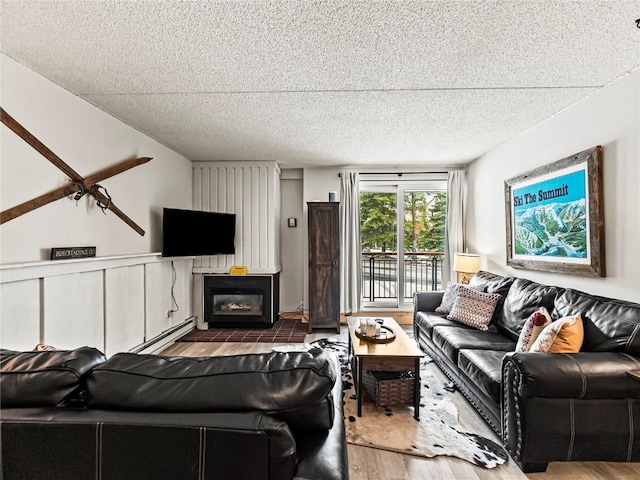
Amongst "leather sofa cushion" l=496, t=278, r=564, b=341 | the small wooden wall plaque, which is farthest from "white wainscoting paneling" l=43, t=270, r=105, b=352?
"leather sofa cushion" l=496, t=278, r=564, b=341

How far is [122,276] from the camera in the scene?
9.50 ft

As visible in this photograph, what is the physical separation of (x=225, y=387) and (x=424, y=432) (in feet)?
A: 5.94

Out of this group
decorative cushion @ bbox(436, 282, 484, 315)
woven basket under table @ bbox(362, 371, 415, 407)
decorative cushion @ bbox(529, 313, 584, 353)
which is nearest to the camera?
decorative cushion @ bbox(529, 313, 584, 353)

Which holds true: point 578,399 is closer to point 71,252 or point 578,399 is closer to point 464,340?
point 464,340

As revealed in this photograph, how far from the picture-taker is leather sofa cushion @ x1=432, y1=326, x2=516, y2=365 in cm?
251

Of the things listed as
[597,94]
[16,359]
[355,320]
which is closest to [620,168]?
[597,94]

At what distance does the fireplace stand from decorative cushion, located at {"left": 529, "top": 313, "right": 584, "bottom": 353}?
3.34 m

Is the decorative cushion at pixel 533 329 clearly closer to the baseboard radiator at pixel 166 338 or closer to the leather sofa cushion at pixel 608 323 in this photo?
the leather sofa cushion at pixel 608 323

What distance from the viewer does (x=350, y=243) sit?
4.92 meters

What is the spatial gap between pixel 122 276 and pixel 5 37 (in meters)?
1.88

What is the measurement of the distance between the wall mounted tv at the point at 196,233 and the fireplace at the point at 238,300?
1.57ft

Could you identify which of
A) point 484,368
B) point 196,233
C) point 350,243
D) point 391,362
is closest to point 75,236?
point 196,233

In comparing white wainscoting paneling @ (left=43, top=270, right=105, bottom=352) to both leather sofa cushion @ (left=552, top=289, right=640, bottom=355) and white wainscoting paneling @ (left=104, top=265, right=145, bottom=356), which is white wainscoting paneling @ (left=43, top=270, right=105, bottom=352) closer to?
white wainscoting paneling @ (left=104, top=265, right=145, bottom=356)

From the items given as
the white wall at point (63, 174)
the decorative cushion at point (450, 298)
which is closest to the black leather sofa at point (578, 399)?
the decorative cushion at point (450, 298)
